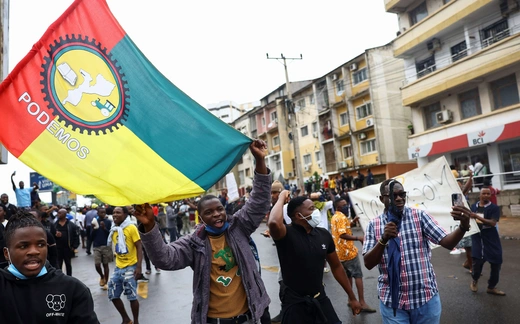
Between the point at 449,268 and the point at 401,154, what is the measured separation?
2263 centimetres

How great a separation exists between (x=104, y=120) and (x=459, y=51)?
69.5 ft

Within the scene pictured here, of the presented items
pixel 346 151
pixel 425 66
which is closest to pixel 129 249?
pixel 425 66

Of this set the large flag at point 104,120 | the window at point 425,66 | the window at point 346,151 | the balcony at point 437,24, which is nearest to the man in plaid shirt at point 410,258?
the large flag at point 104,120

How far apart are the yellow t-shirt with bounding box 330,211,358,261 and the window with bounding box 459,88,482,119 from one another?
1670 cm

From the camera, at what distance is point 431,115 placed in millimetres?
23188

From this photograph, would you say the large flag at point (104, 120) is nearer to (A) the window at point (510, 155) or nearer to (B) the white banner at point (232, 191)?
(B) the white banner at point (232, 191)

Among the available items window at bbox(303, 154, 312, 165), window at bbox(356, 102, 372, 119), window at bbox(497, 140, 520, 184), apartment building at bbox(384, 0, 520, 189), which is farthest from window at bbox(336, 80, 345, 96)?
window at bbox(497, 140, 520, 184)

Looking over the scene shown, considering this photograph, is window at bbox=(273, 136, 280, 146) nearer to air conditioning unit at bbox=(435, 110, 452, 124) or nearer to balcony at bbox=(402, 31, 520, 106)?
balcony at bbox=(402, 31, 520, 106)

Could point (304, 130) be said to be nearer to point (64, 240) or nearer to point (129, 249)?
point (64, 240)

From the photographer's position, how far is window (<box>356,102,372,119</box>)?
30377mm

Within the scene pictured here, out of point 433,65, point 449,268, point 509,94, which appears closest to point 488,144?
point 509,94

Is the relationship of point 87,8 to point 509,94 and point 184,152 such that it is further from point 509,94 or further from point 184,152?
point 509,94

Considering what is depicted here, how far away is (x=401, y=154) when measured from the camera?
99.6 feet

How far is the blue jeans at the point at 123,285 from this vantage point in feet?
20.3
